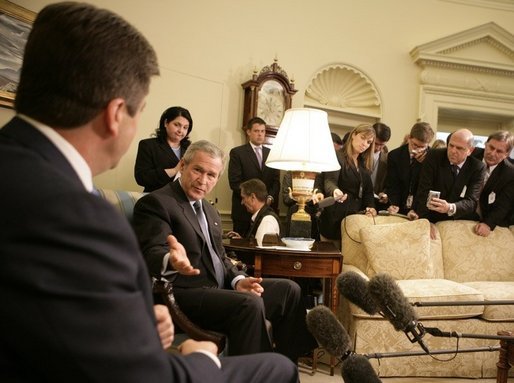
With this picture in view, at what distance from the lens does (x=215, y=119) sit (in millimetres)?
4746

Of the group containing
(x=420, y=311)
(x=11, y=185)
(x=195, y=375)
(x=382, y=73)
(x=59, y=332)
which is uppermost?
(x=382, y=73)

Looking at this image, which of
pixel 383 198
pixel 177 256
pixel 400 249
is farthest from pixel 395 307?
pixel 383 198

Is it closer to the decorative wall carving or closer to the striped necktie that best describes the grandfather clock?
the decorative wall carving

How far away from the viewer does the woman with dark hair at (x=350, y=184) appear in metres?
3.59

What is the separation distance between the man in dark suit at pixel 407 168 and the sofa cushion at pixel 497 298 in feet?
2.98

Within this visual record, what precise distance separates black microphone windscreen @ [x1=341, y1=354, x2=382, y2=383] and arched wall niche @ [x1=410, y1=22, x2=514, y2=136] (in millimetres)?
4583

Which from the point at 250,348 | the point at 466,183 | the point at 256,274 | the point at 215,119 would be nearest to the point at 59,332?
the point at 250,348

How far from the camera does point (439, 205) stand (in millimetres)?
3348

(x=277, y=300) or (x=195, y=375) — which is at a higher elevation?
(x=195, y=375)

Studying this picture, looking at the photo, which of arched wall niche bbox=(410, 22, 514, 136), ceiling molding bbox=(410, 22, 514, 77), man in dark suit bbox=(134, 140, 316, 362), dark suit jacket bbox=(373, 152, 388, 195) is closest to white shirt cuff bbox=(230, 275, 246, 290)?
man in dark suit bbox=(134, 140, 316, 362)

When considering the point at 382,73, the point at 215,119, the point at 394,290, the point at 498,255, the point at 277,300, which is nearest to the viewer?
the point at 394,290

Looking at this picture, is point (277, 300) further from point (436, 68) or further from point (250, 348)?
point (436, 68)

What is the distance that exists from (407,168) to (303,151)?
56.5 inches

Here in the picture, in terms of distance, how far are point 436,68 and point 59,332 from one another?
5.58 meters
